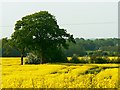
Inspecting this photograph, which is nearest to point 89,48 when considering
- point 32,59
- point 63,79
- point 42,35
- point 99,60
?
point 99,60

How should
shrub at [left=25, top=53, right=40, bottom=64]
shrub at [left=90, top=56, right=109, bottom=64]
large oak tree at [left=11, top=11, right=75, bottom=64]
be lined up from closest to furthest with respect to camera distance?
large oak tree at [left=11, top=11, right=75, bottom=64] < shrub at [left=90, top=56, right=109, bottom=64] < shrub at [left=25, top=53, right=40, bottom=64]

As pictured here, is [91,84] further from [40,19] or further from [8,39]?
[8,39]

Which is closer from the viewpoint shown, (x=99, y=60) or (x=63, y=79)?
(x=63, y=79)

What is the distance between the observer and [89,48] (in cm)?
8806

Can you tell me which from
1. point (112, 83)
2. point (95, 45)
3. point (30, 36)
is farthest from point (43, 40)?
point (95, 45)

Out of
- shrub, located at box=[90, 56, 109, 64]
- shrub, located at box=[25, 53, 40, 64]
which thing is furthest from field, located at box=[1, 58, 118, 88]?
shrub, located at box=[25, 53, 40, 64]

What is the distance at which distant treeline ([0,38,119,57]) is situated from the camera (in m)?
72.8

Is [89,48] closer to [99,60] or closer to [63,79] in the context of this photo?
[99,60]

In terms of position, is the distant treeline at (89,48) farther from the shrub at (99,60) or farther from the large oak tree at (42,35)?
the shrub at (99,60)

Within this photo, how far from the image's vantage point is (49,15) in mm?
53094

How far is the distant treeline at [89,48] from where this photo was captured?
7278cm

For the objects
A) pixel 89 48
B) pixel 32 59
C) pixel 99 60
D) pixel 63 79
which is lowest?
pixel 63 79

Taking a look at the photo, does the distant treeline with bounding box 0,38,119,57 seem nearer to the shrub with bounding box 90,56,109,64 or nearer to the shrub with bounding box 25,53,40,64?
the shrub with bounding box 25,53,40,64

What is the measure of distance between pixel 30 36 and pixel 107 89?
1418 inches
